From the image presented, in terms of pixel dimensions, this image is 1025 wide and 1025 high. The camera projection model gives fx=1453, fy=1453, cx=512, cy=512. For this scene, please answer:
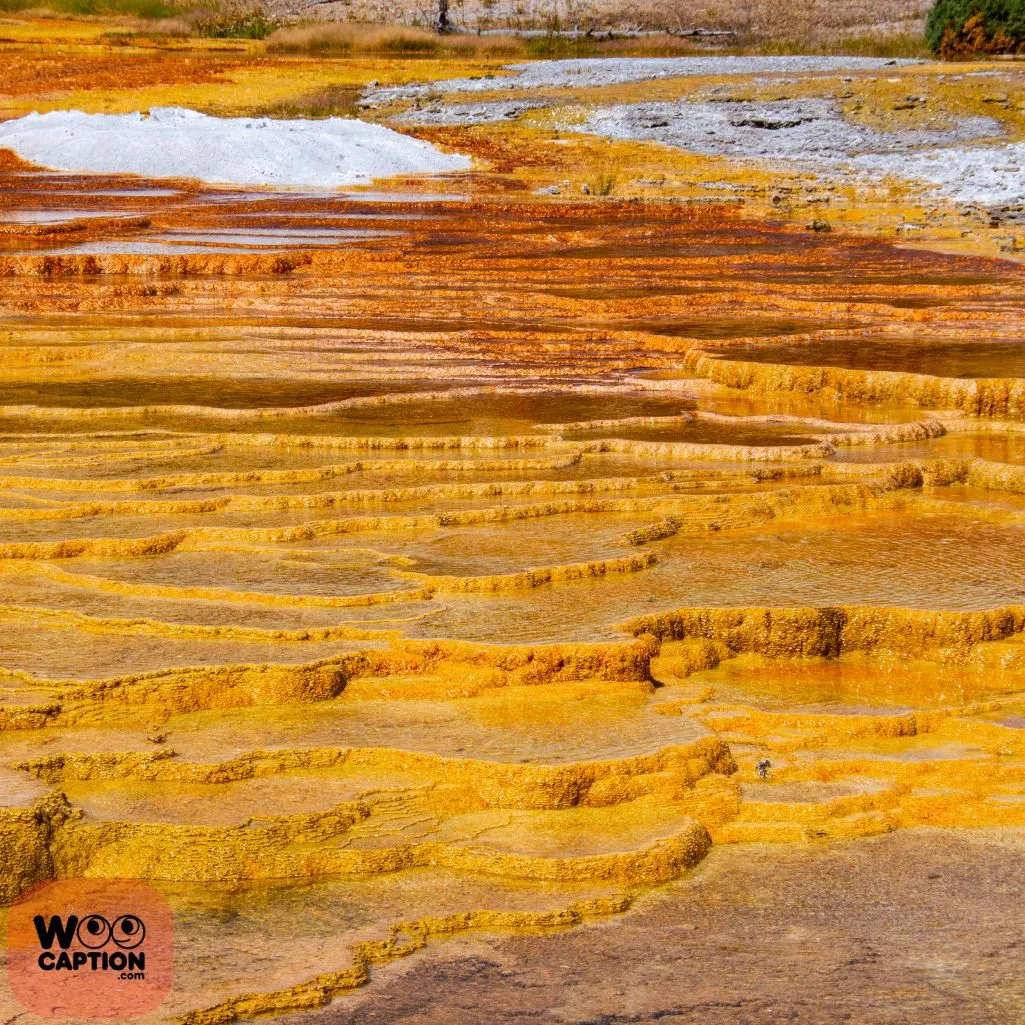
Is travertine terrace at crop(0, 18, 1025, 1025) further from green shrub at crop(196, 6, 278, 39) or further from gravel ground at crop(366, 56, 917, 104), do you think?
green shrub at crop(196, 6, 278, 39)

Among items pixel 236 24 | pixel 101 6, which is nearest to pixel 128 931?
pixel 236 24

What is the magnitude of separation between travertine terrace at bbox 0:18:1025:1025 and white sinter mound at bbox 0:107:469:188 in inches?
445

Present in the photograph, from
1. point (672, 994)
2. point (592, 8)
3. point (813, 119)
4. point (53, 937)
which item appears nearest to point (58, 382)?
point (53, 937)

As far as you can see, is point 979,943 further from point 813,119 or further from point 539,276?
point 813,119

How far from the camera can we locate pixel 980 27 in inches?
963

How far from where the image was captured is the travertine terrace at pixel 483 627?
111 inches

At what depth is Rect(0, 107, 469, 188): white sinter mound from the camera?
1895 cm

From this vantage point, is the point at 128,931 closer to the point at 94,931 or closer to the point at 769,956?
the point at 94,931

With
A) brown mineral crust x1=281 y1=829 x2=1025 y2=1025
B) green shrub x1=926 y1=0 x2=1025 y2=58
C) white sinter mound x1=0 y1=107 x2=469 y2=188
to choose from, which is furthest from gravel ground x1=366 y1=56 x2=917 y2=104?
brown mineral crust x1=281 y1=829 x2=1025 y2=1025

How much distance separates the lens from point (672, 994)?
2.45 m

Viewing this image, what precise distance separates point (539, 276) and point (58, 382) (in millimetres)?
4649

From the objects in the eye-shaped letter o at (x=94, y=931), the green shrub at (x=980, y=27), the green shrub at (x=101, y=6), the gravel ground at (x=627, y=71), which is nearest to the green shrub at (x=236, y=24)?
the green shrub at (x=101, y=6)

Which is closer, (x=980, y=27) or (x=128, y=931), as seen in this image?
(x=128, y=931)

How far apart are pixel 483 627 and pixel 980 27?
23.8 metres
